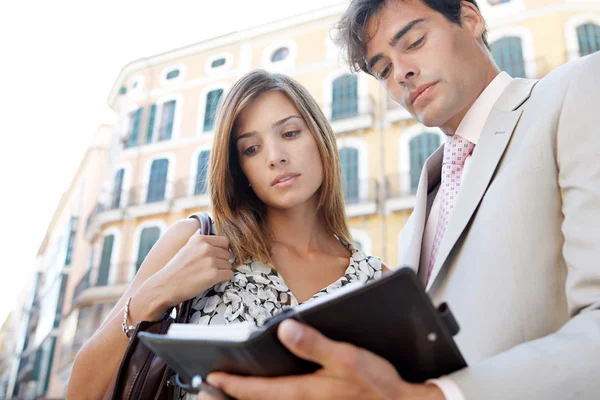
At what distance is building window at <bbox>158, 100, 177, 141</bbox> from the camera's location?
14039 mm

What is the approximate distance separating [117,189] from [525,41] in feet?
31.0

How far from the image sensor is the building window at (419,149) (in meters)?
10.9

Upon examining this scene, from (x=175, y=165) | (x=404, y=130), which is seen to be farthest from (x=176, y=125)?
(x=404, y=130)

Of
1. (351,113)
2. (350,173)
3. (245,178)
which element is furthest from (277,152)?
(351,113)

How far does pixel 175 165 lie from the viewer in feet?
44.7

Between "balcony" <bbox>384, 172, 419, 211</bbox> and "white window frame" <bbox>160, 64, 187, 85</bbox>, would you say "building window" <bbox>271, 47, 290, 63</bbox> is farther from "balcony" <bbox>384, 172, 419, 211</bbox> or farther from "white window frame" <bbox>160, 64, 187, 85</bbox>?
"balcony" <bbox>384, 172, 419, 211</bbox>

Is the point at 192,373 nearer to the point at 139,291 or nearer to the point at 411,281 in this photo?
the point at 411,281

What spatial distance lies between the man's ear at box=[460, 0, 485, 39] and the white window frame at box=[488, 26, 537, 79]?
30.6 ft

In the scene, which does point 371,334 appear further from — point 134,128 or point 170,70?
point 170,70

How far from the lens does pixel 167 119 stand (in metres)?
14.2

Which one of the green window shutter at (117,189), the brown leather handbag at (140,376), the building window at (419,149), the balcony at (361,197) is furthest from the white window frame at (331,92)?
the brown leather handbag at (140,376)

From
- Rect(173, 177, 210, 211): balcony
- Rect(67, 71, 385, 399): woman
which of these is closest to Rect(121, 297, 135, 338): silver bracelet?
Rect(67, 71, 385, 399): woman

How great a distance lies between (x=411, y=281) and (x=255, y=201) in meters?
1.26

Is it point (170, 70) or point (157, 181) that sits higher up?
point (170, 70)
